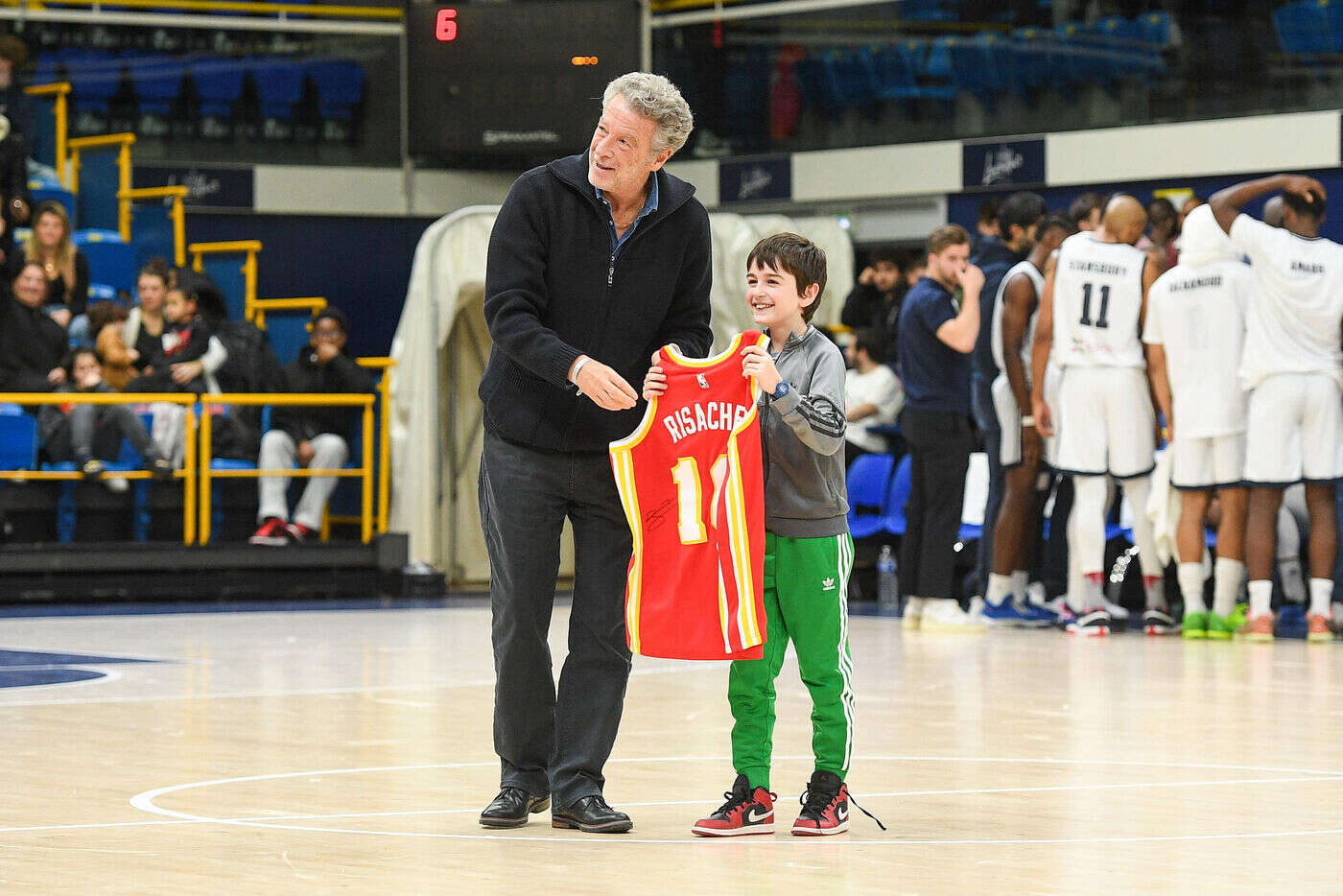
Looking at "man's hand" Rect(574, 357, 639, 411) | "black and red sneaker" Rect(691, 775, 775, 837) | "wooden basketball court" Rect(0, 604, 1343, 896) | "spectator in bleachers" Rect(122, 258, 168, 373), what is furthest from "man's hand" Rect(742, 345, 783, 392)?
"spectator in bleachers" Rect(122, 258, 168, 373)

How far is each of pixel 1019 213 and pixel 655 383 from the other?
23.4 ft

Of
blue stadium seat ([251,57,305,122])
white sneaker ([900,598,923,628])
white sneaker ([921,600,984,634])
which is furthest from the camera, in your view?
blue stadium seat ([251,57,305,122])

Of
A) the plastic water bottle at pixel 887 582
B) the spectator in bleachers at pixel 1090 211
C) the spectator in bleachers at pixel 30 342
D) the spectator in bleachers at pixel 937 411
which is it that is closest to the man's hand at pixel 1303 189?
the spectator in bleachers at pixel 1090 211

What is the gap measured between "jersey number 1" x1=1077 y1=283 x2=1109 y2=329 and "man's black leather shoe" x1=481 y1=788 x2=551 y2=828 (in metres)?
6.24

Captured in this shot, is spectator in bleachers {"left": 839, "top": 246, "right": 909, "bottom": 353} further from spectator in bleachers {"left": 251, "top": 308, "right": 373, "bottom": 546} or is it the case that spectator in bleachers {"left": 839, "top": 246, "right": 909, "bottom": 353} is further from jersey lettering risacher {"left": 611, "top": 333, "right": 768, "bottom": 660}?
jersey lettering risacher {"left": 611, "top": 333, "right": 768, "bottom": 660}

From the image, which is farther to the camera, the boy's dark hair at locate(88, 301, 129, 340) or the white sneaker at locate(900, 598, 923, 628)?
the boy's dark hair at locate(88, 301, 129, 340)

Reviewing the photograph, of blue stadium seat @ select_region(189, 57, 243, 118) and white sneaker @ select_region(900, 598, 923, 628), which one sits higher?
blue stadium seat @ select_region(189, 57, 243, 118)

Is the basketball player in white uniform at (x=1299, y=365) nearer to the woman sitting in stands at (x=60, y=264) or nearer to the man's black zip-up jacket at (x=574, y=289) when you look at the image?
the man's black zip-up jacket at (x=574, y=289)

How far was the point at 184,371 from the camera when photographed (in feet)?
40.5

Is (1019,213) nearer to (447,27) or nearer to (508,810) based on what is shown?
(447,27)

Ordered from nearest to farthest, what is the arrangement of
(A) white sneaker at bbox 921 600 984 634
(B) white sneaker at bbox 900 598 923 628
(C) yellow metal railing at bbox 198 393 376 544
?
(A) white sneaker at bbox 921 600 984 634 → (B) white sneaker at bbox 900 598 923 628 → (C) yellow metal railing at bbox 198 393 376 544

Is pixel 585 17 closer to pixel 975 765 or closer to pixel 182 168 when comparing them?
pixel 182 168

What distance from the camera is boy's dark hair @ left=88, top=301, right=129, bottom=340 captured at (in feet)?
42.7

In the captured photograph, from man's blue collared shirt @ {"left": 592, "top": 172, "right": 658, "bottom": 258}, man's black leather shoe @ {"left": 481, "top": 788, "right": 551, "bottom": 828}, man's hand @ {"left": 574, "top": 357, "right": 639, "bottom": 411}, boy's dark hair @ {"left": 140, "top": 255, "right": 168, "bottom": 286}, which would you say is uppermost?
man's blue collared shirt @ {"left": 592, "top": 172, "right": 658, "bottom": 258}
